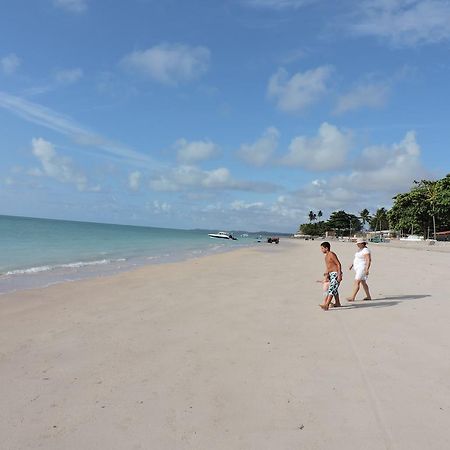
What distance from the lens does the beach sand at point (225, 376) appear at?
3.70 m

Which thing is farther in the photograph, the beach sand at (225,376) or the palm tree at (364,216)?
the palm tree at (364,216)

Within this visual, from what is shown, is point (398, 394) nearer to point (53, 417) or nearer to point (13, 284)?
point (53, 417)

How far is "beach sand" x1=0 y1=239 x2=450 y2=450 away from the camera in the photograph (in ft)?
12.1

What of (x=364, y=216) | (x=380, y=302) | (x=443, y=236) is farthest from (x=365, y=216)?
(x=380, y=302)

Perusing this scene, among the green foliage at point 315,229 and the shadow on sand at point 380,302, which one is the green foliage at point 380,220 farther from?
the shadow on sand at point 380,302

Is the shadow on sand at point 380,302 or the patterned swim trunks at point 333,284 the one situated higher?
the patterned swim trunks at point 333,284

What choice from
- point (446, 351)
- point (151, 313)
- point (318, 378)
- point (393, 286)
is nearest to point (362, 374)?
point (318, 378)

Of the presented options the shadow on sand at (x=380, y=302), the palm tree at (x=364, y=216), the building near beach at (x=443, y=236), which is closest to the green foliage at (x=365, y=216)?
the palm tree at (x=364, y=216)

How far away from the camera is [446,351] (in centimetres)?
613

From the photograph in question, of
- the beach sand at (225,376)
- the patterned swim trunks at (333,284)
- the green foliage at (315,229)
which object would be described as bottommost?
the beach sand at (225,376)

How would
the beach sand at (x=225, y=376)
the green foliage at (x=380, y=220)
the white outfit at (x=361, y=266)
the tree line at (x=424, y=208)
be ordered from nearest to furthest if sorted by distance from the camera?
the beach sand at (x=225, y=376) → the white outfit at (x=361, y=266) → the tree line at (x=424, y=208) → the green foliage at (x=380, y=220)

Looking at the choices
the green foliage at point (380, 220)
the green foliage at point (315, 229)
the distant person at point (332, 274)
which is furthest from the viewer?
the green foliage at point (315, 229)

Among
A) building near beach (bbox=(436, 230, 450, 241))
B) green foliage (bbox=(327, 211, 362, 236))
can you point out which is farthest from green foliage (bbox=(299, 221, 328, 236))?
building near beach (bbox=(436, 230, 450, 241))

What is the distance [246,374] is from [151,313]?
407 cm
